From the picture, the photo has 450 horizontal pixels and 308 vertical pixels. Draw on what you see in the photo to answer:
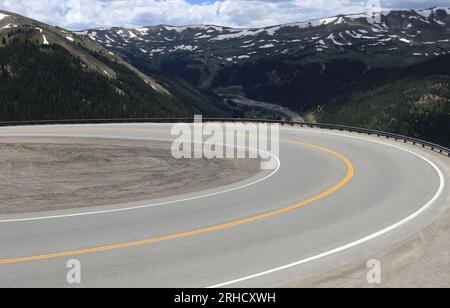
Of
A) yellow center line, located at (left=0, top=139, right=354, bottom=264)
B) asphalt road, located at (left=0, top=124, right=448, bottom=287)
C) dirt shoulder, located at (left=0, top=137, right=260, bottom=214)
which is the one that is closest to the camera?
asphalt road, located at (left=0, top=124, right=448, bottom=287)

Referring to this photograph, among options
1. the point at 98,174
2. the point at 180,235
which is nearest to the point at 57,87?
the point at 98,174

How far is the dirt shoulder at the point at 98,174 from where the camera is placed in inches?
812

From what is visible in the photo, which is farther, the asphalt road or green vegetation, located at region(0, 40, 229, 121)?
green vegetation, located at region(0, 40, 229, 121)

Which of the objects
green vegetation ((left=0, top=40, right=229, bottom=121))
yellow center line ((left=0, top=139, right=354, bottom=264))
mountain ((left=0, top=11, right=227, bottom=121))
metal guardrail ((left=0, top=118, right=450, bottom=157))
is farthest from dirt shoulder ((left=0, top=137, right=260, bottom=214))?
mountain ((left=0, top=11, right=227, bottom=121))

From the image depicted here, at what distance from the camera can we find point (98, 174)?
1075 inches

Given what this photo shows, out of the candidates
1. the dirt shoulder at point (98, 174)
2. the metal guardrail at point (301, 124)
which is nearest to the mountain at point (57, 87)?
the metal guardrail at point (301, 124)

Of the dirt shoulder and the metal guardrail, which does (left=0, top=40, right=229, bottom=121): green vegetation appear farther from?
the dirt shoulder

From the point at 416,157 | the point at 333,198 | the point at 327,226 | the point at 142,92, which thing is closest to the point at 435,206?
the point at 333,198

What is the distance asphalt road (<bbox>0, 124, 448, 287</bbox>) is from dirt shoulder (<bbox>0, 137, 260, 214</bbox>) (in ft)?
7.48

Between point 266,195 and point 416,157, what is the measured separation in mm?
14386

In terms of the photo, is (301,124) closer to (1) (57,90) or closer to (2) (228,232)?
(2) (228,232)

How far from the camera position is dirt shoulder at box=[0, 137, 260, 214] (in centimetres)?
2063
